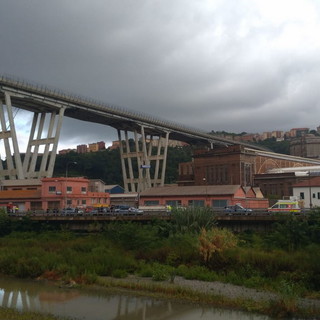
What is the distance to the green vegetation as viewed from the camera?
27703 mm

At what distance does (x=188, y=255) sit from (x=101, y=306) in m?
10.8

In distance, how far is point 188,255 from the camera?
32969 mm

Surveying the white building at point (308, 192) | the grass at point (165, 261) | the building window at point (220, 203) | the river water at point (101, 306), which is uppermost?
the white building at point (308, 192)

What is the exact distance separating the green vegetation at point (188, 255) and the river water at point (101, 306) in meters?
2.74

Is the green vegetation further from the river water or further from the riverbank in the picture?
the river water

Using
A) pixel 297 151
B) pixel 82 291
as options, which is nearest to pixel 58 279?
pixel 82 291

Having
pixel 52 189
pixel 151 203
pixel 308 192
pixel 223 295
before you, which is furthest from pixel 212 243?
pixel 308 192

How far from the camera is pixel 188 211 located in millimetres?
40375

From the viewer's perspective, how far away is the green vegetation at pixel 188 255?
27.7 metres

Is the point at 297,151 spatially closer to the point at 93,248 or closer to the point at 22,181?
the point at 22,181

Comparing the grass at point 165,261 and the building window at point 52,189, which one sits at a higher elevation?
the building window at point 52,189

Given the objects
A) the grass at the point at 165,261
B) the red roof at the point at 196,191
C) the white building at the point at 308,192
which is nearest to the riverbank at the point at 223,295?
the grass at the point at 165,261

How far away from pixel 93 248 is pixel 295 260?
1728 centimetres

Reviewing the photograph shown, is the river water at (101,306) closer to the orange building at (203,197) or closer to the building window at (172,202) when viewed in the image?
the orange building at (203,197)
